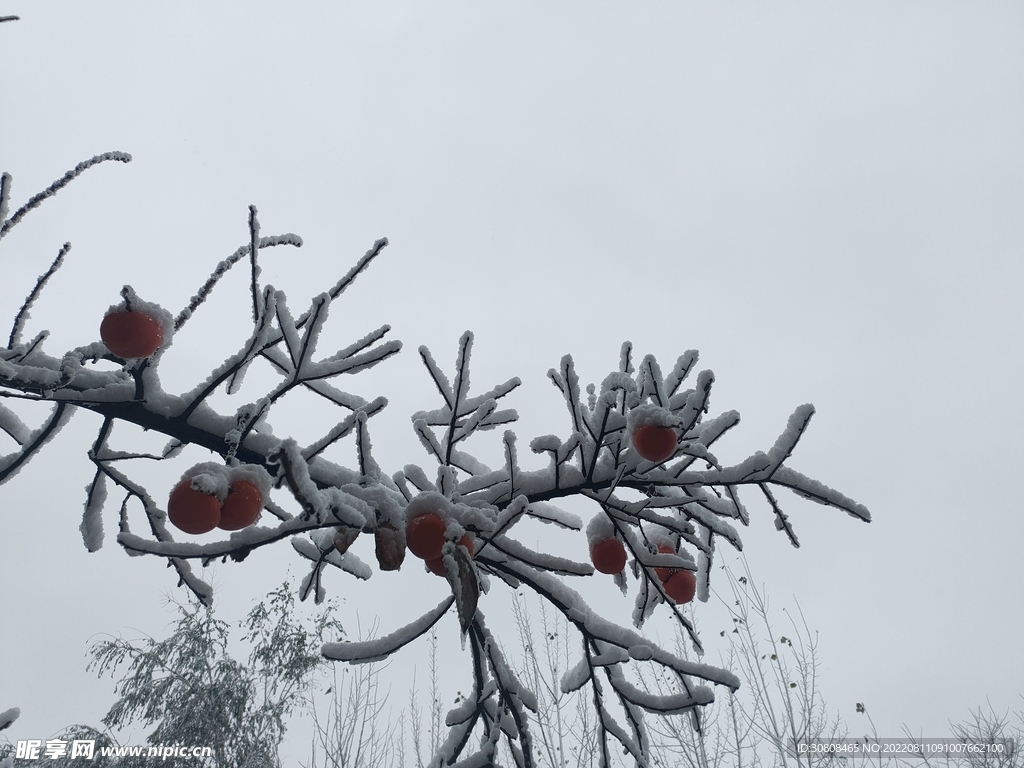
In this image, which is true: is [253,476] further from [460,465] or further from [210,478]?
[460,465]

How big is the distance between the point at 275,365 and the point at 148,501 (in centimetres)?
54

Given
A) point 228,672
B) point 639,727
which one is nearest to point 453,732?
point 639,727

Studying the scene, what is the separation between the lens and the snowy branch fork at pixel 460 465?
1.37 metres

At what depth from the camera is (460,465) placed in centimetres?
184

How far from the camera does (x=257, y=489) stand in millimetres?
1274

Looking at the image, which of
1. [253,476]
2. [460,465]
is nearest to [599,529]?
[460,465]

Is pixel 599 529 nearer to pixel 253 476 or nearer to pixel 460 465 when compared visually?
pixel 460 465

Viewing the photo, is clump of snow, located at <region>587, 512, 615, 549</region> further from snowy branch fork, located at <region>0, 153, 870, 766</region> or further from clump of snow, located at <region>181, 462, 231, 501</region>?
clump of snow, located at <region>181, 462, 231, 501</region>

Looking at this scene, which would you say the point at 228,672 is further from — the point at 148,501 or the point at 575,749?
the point at 148,501

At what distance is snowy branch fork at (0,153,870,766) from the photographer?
1.37m

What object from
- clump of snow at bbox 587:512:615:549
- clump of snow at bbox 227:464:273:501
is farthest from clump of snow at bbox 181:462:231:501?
clump of snow at bbox 587:512:615:549

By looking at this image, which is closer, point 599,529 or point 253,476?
point 253,476

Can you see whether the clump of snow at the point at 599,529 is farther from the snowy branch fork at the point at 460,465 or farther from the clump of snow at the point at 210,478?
the clump of snow at the point at 210,478

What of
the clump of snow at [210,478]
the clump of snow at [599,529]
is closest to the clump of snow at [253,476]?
the clump of snow at [210,478]
